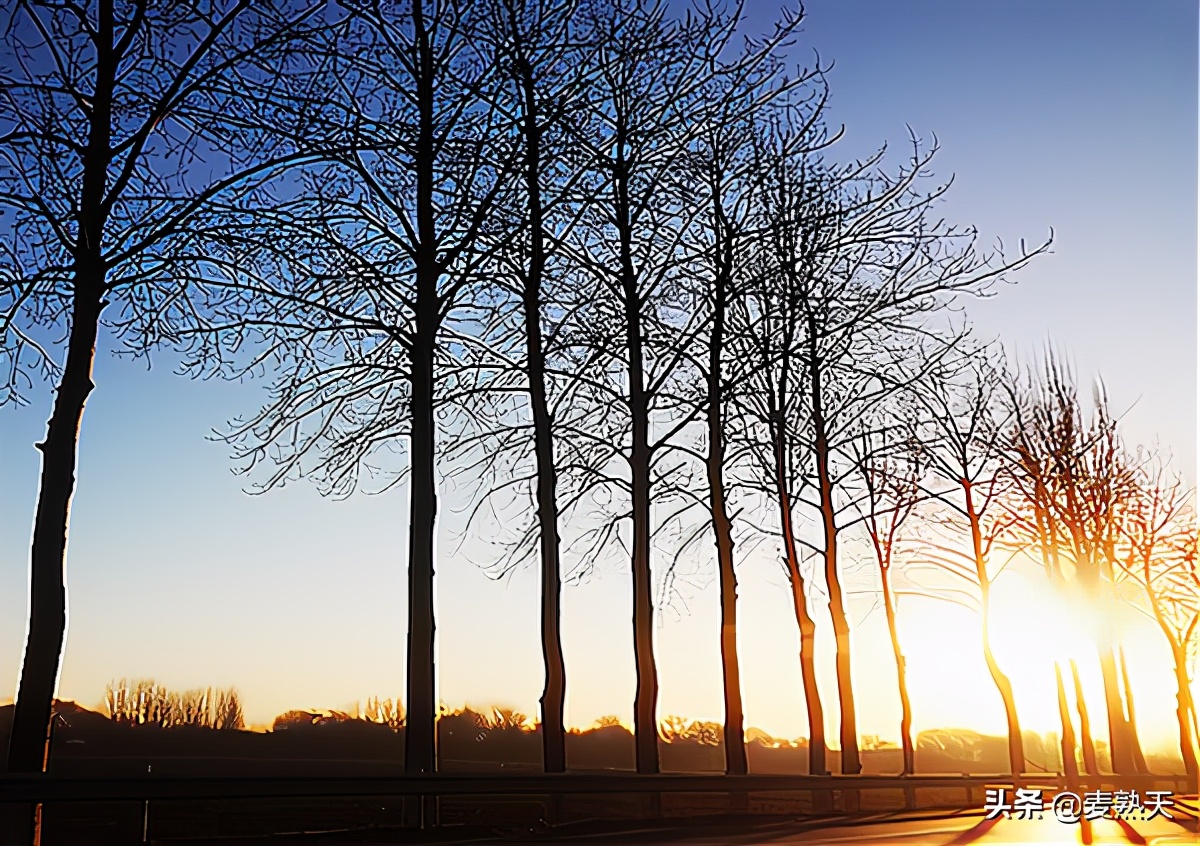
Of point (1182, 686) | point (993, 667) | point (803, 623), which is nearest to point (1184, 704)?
point (1182, 686)

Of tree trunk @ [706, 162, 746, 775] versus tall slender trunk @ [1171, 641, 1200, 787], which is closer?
tree trunk @ [706, 162, 746, 775]

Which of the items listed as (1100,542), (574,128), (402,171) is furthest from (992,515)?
(402,171)

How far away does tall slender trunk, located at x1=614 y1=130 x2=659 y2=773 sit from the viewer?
807 inches

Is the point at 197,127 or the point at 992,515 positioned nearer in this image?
the point at 197,127

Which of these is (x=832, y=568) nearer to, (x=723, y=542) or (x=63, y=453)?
(x=723, y=542)

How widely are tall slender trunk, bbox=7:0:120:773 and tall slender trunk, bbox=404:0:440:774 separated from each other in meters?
4.75

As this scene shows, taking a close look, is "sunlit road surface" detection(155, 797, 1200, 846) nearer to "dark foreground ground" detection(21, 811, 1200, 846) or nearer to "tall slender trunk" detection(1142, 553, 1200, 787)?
"dark foreground ground" detection(21, 811, 1200, 846)

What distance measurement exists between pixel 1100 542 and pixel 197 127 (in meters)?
32.5

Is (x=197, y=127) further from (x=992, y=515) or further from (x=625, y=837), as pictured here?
(x=992, y=515)

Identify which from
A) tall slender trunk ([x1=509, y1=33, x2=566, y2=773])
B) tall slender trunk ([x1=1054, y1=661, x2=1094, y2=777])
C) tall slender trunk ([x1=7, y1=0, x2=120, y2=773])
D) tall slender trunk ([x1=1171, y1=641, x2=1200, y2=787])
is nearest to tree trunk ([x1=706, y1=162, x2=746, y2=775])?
tall slender trunk ([x1=509, y1=33, x2=566, y2=773])

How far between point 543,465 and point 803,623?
8186mm

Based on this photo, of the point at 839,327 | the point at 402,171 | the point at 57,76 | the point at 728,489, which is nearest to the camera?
the point at 57,76

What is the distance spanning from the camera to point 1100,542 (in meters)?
39.6

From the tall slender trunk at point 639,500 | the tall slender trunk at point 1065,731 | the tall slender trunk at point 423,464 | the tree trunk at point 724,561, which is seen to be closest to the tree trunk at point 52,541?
the tall slender trunk at point 423,464
